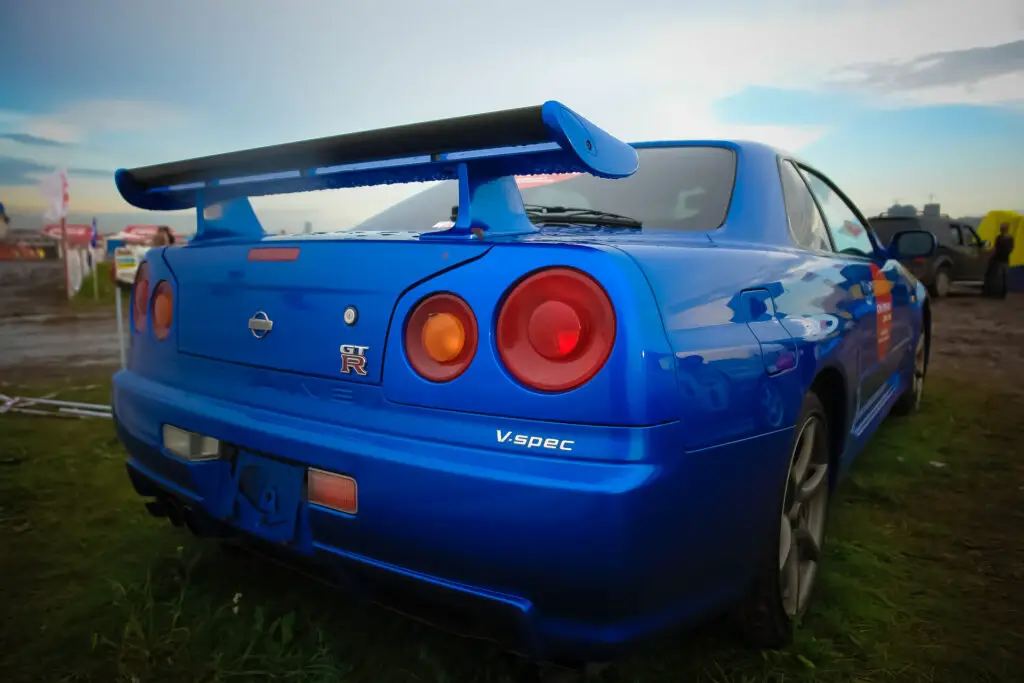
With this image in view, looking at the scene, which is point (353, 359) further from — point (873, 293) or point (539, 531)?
point (873, 293)

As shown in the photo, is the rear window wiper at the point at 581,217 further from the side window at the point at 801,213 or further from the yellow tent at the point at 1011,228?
the yellow tent at the point at 1011,228

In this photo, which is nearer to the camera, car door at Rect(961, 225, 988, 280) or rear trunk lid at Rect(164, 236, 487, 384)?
rear trunk lid at Rect(164, 236, 487, 384)

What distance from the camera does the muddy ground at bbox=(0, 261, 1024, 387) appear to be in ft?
21.3

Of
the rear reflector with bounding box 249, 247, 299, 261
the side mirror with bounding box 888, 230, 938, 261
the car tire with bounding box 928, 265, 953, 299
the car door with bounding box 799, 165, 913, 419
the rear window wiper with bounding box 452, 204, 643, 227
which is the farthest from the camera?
the car tire with bounding box 928, 265, 953, 299

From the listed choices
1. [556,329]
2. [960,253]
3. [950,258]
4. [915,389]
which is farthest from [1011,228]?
[556,329]

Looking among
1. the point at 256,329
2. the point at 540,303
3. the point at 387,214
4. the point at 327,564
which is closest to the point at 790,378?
the point at 540,303

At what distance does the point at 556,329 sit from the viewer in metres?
1.32

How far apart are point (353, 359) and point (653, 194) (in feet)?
3.64

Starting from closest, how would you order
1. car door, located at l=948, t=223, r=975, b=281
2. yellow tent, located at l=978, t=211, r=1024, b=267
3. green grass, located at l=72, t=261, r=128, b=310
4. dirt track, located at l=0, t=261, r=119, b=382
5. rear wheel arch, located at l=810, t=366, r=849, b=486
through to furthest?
rear wheel arch, located at l=810, t=366, r=849, b=486
dirt track, located at l=0, t=261, r=119, b=382
green grass, located at l=72, t=261, r=128, b=310
car door, located at l=948, t=223, r=975, b=281
yellow tent, located at l=978, t=211, r=1024, b=267

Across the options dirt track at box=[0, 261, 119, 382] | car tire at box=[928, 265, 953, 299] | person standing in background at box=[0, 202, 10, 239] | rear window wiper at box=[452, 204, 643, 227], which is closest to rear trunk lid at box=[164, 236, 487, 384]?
rear window wiper at box=[452, 204, 643, 227]

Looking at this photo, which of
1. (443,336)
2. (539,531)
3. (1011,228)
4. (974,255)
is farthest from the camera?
(1011,228)

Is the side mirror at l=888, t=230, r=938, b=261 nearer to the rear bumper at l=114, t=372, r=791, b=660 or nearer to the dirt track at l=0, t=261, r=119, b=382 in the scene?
the rear bumper at l=114, t=372, r=791, b=660

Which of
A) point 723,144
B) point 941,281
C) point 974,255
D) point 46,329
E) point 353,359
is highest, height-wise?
point 723,144

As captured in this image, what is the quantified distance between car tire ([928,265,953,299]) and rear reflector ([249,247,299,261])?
640 inches
